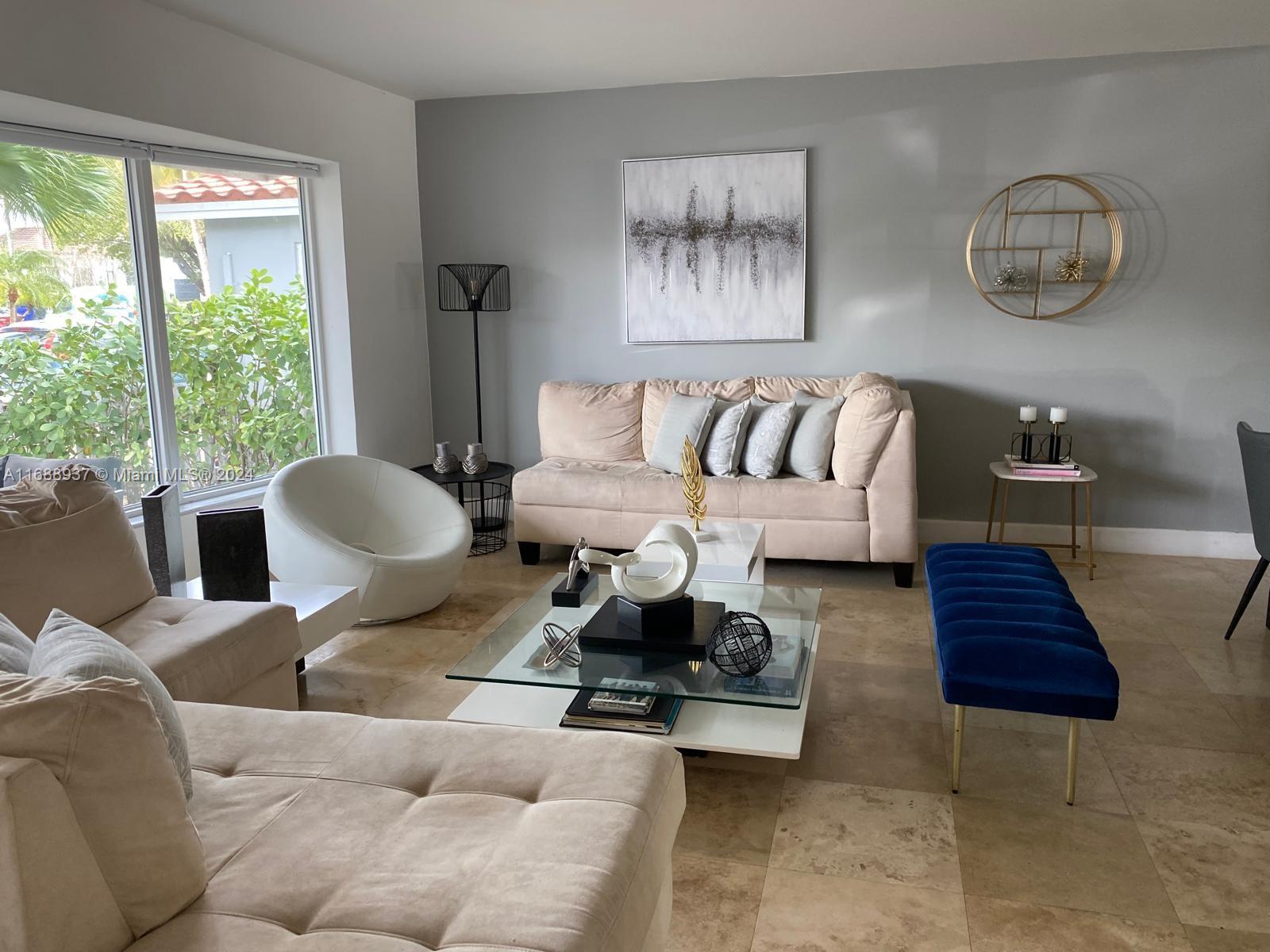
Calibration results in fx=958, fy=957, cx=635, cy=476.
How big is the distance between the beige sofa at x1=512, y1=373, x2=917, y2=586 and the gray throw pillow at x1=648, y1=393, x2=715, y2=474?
0.25 feet

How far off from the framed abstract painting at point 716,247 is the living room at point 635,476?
22 mm

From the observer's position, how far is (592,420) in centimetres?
524

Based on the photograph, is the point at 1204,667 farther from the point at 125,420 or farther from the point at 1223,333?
the point at 125,420

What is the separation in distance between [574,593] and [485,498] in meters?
2.61

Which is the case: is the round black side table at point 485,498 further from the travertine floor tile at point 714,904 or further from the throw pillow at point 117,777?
the throw pillow at point 117,777

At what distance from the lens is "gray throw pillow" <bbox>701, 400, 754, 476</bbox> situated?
4.75m

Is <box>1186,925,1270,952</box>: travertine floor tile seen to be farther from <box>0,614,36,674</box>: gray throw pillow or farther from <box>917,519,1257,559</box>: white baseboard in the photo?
<box>917,519,1257,559</box>: white baseboard

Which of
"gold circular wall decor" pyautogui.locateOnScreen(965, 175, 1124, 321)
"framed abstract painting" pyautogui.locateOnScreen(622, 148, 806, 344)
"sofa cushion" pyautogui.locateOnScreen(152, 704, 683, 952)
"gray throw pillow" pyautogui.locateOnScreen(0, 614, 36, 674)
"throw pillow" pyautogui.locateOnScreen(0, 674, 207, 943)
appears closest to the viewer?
"throw pillow" pyautogui.locateOnScreen(0, 674, 207, 943)

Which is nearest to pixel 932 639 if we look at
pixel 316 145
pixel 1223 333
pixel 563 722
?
pixel 563 722

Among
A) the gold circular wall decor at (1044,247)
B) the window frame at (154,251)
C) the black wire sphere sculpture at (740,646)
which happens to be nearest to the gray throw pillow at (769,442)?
the gold circular wall decor at (1044,247)

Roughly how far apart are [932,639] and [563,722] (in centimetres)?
185

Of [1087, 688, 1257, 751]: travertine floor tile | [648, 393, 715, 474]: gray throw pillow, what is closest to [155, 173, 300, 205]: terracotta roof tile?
[648, 393, 715, 474]: gray throw pillow

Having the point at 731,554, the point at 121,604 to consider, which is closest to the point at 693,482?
the point at 731,554

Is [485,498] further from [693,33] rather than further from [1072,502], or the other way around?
[1072,502]
